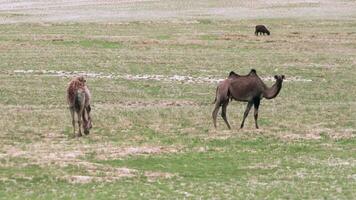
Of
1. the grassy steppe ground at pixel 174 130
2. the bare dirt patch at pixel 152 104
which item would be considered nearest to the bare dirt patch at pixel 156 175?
the grassy steppe ground at pixel 174 130

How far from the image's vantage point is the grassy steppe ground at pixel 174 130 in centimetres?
1631

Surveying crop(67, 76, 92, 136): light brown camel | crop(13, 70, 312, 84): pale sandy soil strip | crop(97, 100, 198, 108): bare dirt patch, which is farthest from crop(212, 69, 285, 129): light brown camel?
crop(13, 70, 312, 84): pale sandy soil strip

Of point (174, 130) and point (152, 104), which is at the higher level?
point (174, 130)

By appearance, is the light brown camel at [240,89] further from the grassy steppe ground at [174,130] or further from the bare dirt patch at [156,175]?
the bare dirt patch at [156,175]

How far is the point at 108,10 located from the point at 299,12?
22.3 m

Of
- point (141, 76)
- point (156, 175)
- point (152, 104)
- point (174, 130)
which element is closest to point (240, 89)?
point (174, 130)

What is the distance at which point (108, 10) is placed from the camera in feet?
327

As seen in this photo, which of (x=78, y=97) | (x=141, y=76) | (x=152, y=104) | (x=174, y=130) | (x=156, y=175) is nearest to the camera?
(x=156, y=175)

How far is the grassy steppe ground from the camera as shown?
53.5 feet

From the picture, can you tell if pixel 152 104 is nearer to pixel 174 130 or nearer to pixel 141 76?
pixel 174 130

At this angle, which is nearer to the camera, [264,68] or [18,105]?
[18,105]

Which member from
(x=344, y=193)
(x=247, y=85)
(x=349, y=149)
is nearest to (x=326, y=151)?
(x=349, y=149)

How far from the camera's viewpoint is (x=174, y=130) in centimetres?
2384

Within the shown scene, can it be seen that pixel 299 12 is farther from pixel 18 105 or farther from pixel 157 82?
pixel 18 105
